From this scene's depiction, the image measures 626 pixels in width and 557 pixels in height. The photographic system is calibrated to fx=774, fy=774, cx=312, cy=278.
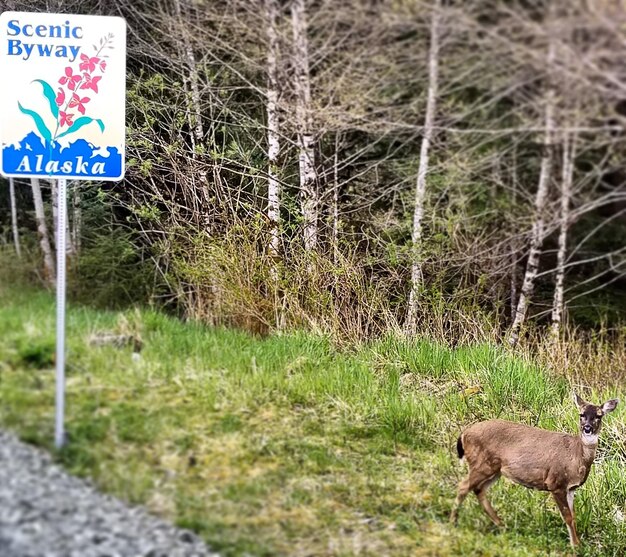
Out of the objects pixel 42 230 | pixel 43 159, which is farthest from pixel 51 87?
pixel 42 230

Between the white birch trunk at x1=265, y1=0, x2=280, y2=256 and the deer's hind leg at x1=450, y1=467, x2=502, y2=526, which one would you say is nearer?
the deer's hind leg at x1=450, y1=467, x2=502, y2=526

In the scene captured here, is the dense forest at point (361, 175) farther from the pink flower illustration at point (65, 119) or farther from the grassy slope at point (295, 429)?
the pink flower illustration at point (65, 119)

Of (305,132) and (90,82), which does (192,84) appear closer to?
(305,132)

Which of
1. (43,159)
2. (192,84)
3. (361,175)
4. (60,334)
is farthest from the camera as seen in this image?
(192,84)

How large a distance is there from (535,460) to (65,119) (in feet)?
8.67

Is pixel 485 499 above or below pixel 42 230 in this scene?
below

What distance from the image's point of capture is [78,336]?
3295 mm

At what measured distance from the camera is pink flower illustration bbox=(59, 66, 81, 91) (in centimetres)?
338

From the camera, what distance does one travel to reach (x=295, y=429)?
363cm

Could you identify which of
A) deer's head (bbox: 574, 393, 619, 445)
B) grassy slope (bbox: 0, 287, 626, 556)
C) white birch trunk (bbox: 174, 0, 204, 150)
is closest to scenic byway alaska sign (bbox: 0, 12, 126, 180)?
grassy slope (bbox: 0, 287, 626, 556)

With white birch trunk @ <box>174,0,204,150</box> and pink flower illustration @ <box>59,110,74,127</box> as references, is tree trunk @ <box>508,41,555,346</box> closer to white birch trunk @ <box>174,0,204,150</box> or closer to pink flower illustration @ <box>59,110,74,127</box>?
white birch trunk @ <box>174,0,204,150</box>

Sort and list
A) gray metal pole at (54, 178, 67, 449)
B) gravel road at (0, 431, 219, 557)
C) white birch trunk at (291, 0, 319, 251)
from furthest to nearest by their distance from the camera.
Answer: white birch trunk at (291, 0, 319, 251) < gray metal pole at (54, 178, 67, 449) < gravel road at (0, 431, 219, 557)

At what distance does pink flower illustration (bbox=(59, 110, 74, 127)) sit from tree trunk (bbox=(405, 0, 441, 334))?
5.57 ft

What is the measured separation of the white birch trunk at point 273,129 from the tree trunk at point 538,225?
1.41 metres
